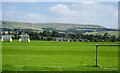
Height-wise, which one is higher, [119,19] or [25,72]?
[119,19]

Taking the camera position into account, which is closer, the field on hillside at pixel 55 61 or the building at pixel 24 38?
the field on hillside at pixel 55 61

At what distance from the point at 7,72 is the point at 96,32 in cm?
5402

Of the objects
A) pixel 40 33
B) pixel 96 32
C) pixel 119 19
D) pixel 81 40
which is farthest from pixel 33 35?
pixel 119 19

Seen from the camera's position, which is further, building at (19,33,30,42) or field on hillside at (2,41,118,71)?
building at (19,33,30,42)

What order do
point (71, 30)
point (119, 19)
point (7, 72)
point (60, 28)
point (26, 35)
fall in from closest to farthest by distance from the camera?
point (7, 72), point (119, 19), point (71, 30), point (26, 35), point (60, 28)

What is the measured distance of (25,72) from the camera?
36.9 ft

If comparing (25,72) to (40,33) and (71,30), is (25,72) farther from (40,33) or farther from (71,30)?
(40,33)

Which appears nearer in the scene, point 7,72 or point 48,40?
point 7,72

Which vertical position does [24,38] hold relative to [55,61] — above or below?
below

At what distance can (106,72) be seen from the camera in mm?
11609

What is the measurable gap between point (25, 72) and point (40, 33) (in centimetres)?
8522

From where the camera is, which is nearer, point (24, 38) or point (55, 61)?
point (55, 61)

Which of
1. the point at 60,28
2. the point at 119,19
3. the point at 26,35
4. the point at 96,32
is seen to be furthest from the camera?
the point at 60,28

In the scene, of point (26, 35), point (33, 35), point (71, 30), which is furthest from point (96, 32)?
Answer: point (33, 35)
